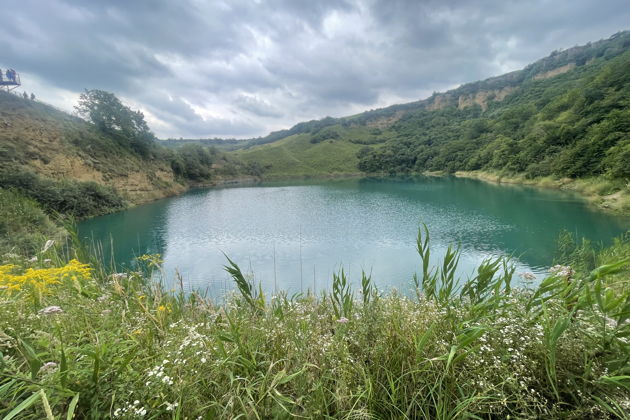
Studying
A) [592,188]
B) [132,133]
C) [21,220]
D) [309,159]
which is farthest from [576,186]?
[309,159]

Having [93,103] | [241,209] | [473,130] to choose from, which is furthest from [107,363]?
[473,130]

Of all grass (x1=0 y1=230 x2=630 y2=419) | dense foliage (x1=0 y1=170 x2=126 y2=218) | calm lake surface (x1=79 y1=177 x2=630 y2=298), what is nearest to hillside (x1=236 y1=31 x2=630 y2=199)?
calm lake surface (x1=79 y1=177 x2=630 y2=298)

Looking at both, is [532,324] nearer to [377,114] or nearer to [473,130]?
[473,130]

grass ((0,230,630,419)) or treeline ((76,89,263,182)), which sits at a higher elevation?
treeline ((76,89,263,182))

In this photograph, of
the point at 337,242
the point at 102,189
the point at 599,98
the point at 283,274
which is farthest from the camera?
the point at 599,98

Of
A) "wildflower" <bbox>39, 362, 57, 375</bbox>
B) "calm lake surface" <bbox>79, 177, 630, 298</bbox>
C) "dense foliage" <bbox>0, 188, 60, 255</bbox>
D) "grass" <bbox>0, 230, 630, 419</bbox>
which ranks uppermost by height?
"wildflower" <bbox>39, 362, 57, 375</bbox>

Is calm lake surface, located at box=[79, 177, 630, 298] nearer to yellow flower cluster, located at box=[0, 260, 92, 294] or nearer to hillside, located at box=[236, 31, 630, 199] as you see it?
yellow flower cluster, located at box=[0, 260, 92, 294]

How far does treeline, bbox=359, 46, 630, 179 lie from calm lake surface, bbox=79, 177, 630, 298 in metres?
9.71

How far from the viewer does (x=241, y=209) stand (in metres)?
29.9

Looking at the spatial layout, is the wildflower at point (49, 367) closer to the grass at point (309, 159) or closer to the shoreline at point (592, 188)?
the shoreline at point (592, 188)

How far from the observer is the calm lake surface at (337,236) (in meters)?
10.9

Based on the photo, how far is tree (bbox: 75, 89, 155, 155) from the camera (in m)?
39.7

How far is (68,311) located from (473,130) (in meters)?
101

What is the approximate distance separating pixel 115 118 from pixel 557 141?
2878 inches
